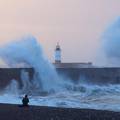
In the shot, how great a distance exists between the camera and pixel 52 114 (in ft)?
44.3

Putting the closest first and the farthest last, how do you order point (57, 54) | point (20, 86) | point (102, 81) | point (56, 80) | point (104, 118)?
point (104, 118) → point (20, 86) → point (56, 80) → point (102, 81) → point (57, 54)

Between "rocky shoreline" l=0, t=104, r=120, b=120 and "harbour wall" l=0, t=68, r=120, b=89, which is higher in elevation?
"harbour wall" l=0, t=68, r=120, b=89

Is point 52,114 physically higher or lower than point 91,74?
lower

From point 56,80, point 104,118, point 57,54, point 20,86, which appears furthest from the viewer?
point 57,54

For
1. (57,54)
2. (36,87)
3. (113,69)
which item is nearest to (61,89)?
(36,87)

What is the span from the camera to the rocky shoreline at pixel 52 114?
12.9 meters

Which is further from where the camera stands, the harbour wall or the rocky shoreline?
the harbour wall

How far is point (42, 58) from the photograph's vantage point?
28.9 meters

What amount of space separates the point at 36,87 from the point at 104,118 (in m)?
14.0

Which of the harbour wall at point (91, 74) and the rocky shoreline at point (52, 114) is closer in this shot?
the rocky shoreline at point (52, 114)

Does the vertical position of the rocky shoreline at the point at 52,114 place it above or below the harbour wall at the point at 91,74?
below

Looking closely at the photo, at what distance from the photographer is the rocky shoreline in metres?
12.9

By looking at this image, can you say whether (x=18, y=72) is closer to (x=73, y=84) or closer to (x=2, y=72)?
(x=2, y=72)

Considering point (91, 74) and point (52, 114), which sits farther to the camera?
point (91, 74)
